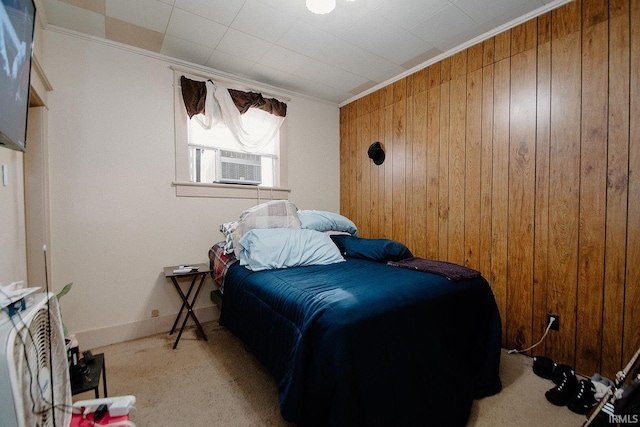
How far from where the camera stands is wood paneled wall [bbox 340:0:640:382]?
5.91ft

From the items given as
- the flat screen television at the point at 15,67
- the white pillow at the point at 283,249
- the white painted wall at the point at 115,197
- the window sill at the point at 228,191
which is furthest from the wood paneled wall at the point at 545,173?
the flat screen television at the point at 15,67

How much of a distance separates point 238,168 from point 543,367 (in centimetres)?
317

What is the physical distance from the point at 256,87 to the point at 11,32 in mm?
2393

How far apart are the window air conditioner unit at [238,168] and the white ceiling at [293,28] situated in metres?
0.91

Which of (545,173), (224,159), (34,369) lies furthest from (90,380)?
(545,173)

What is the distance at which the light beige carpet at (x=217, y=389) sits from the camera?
154 centimetres

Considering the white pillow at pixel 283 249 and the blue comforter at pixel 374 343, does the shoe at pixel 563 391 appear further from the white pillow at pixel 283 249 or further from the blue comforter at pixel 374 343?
the white pillow at pixel 283 249

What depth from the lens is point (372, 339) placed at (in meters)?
1.26

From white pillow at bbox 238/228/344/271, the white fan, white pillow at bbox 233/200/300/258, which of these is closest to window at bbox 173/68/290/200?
white pillow at bbox 233/200/300/258

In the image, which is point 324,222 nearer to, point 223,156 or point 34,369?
point 223,156

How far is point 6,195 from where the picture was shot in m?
1.61

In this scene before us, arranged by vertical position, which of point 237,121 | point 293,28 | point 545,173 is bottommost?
point 545,173

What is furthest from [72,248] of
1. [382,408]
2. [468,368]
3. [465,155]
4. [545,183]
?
[545,183]

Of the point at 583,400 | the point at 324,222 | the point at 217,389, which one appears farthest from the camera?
the point at 324,222
